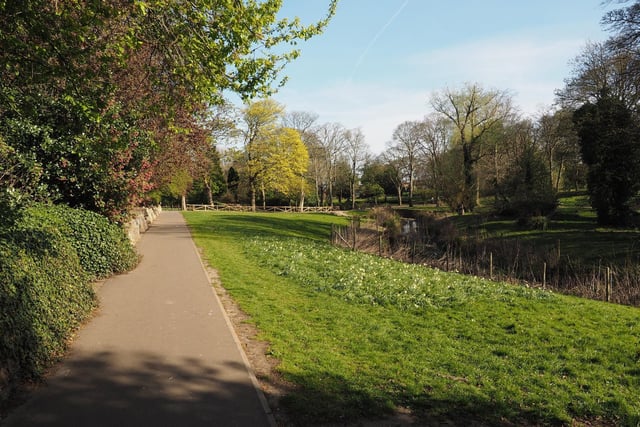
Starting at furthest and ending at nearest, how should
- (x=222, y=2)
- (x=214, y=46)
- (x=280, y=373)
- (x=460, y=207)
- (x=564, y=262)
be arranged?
(x=460, y=207) → (x=564, y=262) → (x=214, y=46) → (x=222, y=2) → (x=280, y=373)

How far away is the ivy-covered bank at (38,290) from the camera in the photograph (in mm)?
4875

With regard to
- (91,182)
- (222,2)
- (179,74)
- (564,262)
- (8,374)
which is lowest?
(564,262)

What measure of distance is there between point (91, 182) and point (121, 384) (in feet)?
25.8

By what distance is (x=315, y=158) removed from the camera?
211ft

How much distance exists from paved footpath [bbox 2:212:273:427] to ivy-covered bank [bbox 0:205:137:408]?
0.34 m

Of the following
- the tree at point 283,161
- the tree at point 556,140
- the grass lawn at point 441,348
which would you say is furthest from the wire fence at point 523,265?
the tree at point 283,161

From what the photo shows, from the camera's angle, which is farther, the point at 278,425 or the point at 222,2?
the point at 222,2

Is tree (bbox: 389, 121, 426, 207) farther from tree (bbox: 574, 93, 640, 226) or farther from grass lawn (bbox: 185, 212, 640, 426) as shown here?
grass lawn (bbox: 185, 212, 640, 426)

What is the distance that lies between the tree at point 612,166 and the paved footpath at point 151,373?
25.4 metres

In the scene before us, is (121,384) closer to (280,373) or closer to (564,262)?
(280,373)

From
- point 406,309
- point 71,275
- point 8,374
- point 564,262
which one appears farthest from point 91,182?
point 564,262

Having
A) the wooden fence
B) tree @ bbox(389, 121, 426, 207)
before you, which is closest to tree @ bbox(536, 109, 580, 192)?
tree @ bbox(389, 121, 426, 207)

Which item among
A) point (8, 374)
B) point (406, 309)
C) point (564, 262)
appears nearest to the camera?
point (8, 374)

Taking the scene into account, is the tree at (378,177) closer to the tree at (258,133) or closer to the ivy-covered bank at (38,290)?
the tree at (258,133)
